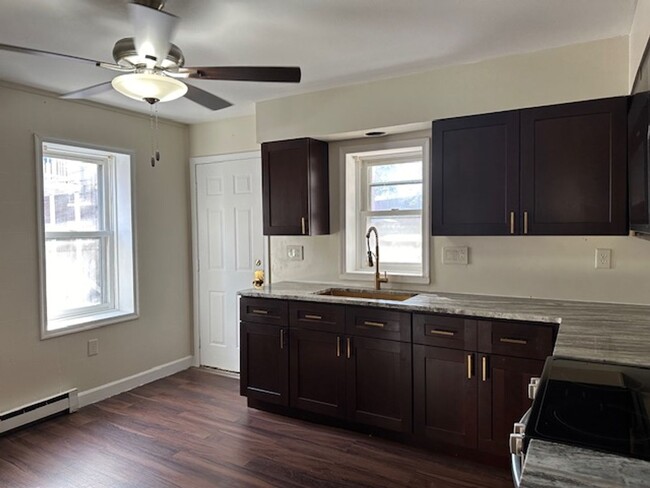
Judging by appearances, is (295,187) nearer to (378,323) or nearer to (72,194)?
(378,323)

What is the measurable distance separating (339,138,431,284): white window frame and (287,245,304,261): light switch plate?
1.36ft

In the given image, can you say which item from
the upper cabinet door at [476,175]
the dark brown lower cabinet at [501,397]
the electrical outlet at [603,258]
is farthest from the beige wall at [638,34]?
the dark brown lower cabinet at [501,397]

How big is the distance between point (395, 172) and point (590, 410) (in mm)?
2560

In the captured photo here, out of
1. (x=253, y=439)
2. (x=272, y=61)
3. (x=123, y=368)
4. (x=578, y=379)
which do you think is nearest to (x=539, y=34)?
(x=272, y=61)

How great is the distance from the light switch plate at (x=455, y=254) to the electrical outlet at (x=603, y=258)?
77cm

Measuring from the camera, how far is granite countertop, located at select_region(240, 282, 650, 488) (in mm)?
880

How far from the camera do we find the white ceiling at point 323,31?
2104mm

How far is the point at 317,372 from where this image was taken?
312cm

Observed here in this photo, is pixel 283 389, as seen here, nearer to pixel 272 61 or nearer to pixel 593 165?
pixel 272 61

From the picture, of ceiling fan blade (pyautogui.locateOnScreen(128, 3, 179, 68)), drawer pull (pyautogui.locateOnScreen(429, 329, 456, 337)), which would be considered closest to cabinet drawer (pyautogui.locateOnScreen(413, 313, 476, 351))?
drawer pull (pyautogui.locateOnScreen(429, 329, 456, 337))

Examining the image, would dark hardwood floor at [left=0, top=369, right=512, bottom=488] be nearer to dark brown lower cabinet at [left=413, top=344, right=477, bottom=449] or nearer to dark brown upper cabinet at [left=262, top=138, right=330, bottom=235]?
dark brown lower cabinet at [left=413, top=344, right=477, bottom=449]

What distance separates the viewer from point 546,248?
2848 mm

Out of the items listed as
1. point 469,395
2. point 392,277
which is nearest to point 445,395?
point 469,395

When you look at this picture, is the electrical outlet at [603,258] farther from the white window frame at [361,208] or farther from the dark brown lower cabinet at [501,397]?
the white window frame at [361,208]
